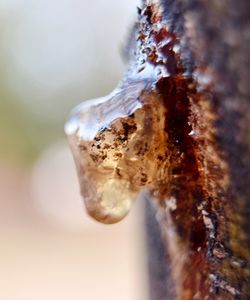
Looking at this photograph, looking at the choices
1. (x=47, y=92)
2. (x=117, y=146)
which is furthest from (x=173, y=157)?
(x=47, y=92)

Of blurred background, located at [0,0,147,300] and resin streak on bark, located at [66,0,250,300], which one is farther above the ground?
blurred background, located at [0,0,147,300]

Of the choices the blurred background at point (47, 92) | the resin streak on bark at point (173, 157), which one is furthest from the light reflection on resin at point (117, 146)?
the blurred background at point (47, 92)

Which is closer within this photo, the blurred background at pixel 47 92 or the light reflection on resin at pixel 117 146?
the light reflection on resin at pixel 117 146

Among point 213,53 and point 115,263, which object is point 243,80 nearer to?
point 213,53

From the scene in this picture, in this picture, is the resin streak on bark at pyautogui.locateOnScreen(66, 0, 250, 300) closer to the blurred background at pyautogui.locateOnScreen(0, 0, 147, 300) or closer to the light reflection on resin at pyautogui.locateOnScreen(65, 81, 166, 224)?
the light reflection on resin at pyautogui.locateOnScreen(65, 81, 166, 224)

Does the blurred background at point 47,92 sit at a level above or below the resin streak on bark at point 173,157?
above

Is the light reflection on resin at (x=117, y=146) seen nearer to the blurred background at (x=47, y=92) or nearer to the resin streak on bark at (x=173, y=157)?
the resin streak on bark at (x=173, y=157)

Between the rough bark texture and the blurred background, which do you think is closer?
the rough bark texture

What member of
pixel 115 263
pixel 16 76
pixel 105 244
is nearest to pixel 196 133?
pixel 115 263

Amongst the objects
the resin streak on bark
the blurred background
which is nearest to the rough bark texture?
the resin streak on bark

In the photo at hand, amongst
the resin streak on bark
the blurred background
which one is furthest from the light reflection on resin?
the blurred background
